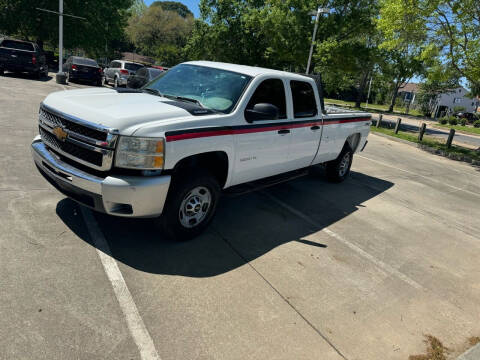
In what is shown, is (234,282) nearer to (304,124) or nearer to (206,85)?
(206,85)

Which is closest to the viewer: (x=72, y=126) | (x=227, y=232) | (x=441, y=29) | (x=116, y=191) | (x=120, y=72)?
(x=116, y=191)

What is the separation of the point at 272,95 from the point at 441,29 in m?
12.9

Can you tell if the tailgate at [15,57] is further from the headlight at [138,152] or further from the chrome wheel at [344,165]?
the headlight at [138,152]

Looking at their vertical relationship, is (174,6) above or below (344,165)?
above

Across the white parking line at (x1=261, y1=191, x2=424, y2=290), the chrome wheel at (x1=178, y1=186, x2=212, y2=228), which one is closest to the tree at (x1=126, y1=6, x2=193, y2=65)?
the white parking line at (x1=261, y1=191, x2=424, y2=290)

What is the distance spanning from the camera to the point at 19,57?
17.4 meters

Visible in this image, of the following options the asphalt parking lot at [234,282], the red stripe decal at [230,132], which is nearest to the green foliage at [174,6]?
the red stripe decal at [230,132]

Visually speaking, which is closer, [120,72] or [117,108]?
[117,108]

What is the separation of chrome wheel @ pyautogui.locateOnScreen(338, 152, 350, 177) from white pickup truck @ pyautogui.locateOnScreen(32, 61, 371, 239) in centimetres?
194

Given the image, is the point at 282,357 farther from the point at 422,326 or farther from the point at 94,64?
the point at 94,64

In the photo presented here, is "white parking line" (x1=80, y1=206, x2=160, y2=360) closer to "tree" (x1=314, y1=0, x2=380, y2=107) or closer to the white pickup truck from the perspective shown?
the white pickup truck

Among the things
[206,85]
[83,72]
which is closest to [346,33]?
[83,72]

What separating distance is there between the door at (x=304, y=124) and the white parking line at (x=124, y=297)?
2.90m

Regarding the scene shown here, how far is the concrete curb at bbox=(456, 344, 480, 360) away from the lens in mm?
2876
